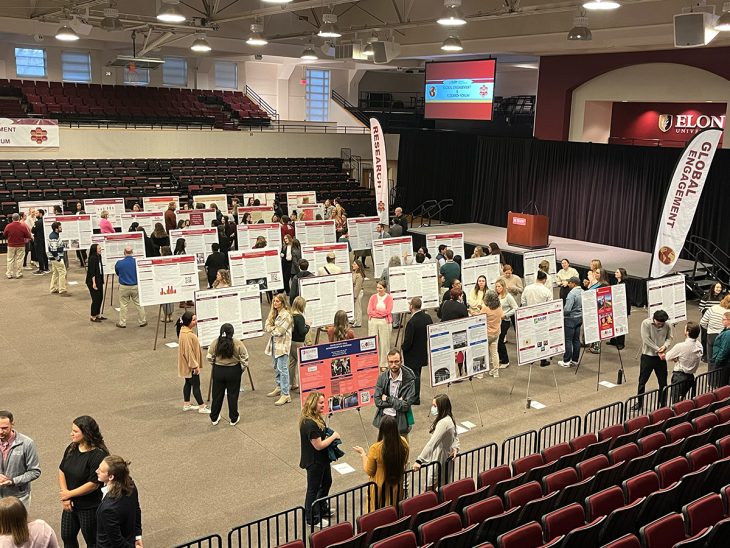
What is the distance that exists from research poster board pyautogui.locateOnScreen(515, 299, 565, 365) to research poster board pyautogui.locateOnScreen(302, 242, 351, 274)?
493cm

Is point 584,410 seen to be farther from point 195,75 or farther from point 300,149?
point 195,75

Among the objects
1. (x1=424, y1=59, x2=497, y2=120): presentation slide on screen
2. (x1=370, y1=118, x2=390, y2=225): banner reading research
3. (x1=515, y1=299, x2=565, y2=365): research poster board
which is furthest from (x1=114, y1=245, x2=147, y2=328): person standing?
→ (x1=424, y1=59, x2=497, y2=120): presentation slide on screen

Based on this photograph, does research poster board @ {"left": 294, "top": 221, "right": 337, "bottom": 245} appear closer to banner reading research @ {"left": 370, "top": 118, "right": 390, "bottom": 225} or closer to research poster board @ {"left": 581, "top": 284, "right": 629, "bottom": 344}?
banner reading research @ {"left": 370, "top": 118, "right": 390, "bottom": 225}

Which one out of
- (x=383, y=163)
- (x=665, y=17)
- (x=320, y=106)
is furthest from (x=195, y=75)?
(x=665, y=17)

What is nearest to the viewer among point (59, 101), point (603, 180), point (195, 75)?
point (603, 180)

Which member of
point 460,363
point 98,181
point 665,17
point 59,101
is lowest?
point 460,363

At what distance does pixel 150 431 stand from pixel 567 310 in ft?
21.0

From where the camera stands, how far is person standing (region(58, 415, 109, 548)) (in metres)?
5.29

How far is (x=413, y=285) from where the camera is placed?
12406 millimetres

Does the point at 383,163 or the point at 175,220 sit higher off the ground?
the point at 383,163

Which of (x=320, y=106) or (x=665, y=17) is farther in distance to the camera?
(x=320, y=106)

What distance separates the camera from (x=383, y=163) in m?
19.9

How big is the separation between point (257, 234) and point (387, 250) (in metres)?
3.19

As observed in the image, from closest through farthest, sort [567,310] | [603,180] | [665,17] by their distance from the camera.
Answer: [567,310]
[665,17]
[603,180]
